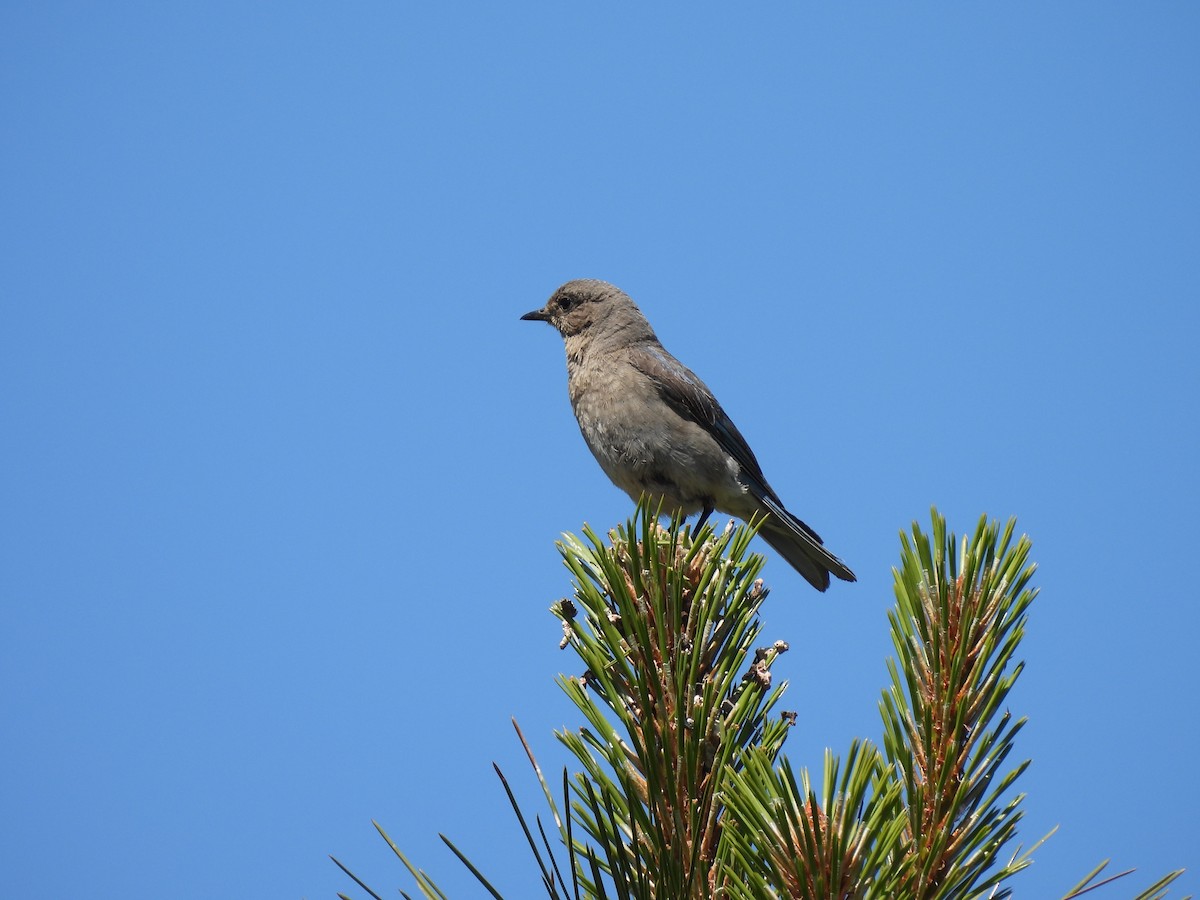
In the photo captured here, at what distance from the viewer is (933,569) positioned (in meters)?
2.16

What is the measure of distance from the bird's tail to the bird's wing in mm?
288

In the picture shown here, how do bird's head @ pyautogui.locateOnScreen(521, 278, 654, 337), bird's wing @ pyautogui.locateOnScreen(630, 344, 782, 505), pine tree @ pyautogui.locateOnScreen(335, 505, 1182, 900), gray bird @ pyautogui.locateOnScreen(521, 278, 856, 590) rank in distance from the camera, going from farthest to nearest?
bird's head @ pyautogui.locateOnScreen(521, 278, 654, 337), bird's wing @ pyautogui.locateOnScreen(630, 344, 782, 505), gray bird @ pyautogui.locateOnScreen(521, 278, 856, 590), pine tree @ pyautogui.locateOnScreen(335, 505, 1182, 900)

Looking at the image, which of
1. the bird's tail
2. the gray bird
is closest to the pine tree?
the gray bird

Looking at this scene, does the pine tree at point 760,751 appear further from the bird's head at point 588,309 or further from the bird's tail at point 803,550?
the bird's head at point 588,309

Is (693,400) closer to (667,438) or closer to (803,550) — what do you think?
(667,438)

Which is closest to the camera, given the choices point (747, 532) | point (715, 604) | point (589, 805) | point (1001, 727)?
point (1001, 727)

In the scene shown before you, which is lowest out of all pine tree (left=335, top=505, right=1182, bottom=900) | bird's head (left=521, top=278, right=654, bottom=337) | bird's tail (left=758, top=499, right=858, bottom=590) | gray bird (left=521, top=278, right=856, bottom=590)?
pine tree (left=335, top=505, right=1182, bottom=900)

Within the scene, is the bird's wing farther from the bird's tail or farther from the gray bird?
the bird's tail

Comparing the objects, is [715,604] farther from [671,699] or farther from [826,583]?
[826,583]

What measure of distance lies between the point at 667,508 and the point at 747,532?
487 centimetres

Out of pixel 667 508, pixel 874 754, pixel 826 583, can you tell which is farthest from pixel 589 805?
pixel 826 583

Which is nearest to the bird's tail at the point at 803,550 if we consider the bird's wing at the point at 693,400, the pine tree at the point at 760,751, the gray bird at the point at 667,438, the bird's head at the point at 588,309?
the gray bird at the point at 667,438

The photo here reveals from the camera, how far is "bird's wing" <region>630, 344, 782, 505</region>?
7742 millimetres

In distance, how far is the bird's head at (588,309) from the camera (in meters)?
8.68
